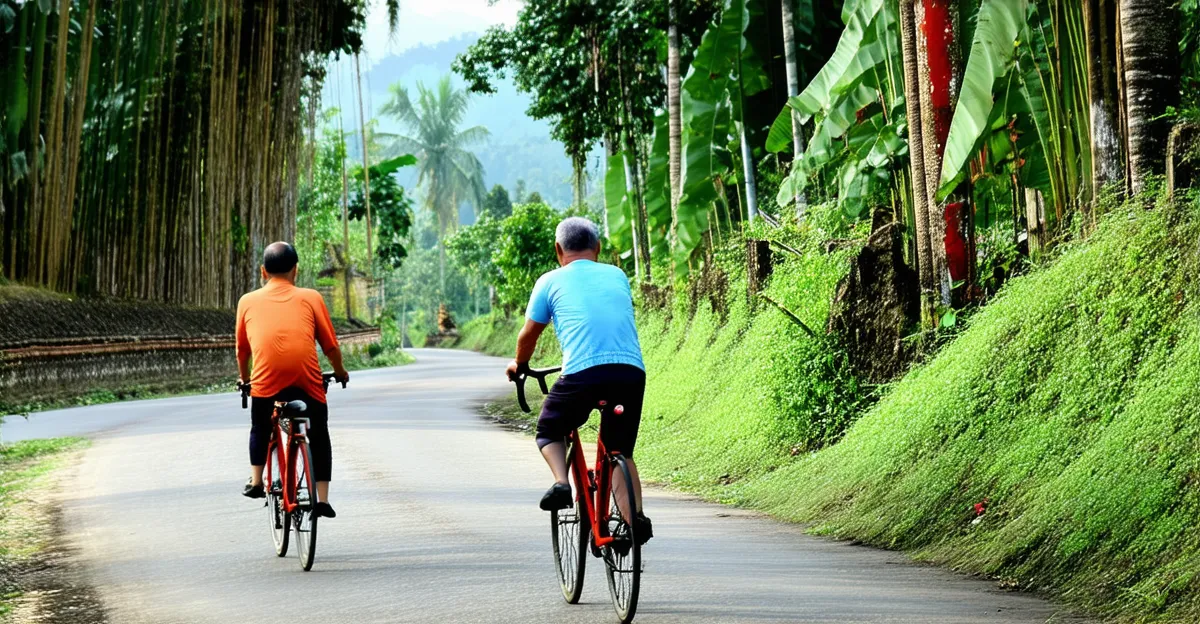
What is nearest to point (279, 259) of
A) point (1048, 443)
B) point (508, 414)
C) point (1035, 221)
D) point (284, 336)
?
point (284, 336)

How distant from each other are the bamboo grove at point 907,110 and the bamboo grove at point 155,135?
7.45 meters

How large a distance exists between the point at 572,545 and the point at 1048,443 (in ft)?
9.65

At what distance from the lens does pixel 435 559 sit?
8719mm

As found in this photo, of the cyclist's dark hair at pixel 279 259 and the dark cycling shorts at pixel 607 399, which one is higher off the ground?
the cyclist's dark hair at pixel 279 259

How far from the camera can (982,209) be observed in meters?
15.8

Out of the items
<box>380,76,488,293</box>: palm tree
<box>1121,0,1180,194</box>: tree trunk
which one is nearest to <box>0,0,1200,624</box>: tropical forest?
<box>1121,0,1180,194</box>: tree trunk

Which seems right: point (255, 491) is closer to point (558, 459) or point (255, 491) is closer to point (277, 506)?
point (277, 506)

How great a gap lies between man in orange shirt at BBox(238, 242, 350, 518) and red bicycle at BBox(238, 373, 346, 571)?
0.08 m

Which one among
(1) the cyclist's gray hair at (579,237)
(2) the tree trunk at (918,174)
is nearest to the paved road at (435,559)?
(1) the cyclist's gray hair at (579,237)

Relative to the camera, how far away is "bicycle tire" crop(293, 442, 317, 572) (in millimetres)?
8523

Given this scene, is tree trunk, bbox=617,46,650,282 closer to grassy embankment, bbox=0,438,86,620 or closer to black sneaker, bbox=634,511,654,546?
grassy embankment, bbox=0,438,86,620

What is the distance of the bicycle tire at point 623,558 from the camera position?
6547 millimetres

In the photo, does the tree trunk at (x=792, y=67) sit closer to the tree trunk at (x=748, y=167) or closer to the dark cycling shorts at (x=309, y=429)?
the tree trunk at (x=748, y=167)

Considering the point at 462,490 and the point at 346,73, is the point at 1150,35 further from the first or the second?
the point at 346,73
